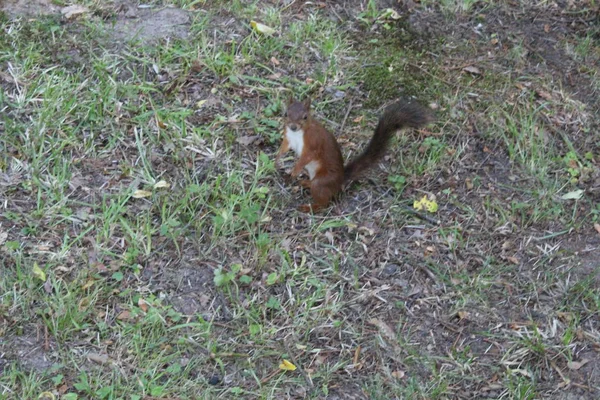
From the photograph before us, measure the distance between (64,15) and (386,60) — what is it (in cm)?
205

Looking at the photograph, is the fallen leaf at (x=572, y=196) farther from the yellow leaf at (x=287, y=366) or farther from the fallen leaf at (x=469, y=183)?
the yellow leaf at (x=287, y=366)

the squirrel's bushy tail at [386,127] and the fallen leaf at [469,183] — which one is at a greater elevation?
the squirrel's bushy tail at [386,127]

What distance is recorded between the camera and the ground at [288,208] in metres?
3.61

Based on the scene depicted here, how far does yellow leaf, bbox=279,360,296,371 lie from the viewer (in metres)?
3.58

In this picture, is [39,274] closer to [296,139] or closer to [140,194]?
[140,194]

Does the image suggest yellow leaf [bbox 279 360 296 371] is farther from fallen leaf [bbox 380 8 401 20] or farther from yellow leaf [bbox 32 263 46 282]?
fallen leaf [bbox 380 8 401 20]

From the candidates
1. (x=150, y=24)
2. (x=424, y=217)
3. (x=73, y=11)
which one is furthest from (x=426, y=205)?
(x=73, y=11)

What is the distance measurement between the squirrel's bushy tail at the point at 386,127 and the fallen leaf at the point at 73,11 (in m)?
2.04

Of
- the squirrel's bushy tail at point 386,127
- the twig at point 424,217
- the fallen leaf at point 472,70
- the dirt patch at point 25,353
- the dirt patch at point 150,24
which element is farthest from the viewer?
the fallen leaf at point 472,70

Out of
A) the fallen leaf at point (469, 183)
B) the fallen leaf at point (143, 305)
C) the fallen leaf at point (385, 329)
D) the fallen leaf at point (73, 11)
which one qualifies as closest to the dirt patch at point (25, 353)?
the fallen leaf at point (143, 305)

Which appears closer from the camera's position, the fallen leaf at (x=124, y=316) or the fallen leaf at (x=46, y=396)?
the fallen leaf at (x=46, y=396)

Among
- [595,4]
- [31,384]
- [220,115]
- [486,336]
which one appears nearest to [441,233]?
[486,336]

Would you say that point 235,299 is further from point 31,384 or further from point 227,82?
point 227,82

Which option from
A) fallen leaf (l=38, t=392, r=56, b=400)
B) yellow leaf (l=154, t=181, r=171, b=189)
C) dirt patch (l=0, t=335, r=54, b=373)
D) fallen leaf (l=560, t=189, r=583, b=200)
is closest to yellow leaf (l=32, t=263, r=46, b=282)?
dirt patch (l=0, t=335, r=54, b=373)
